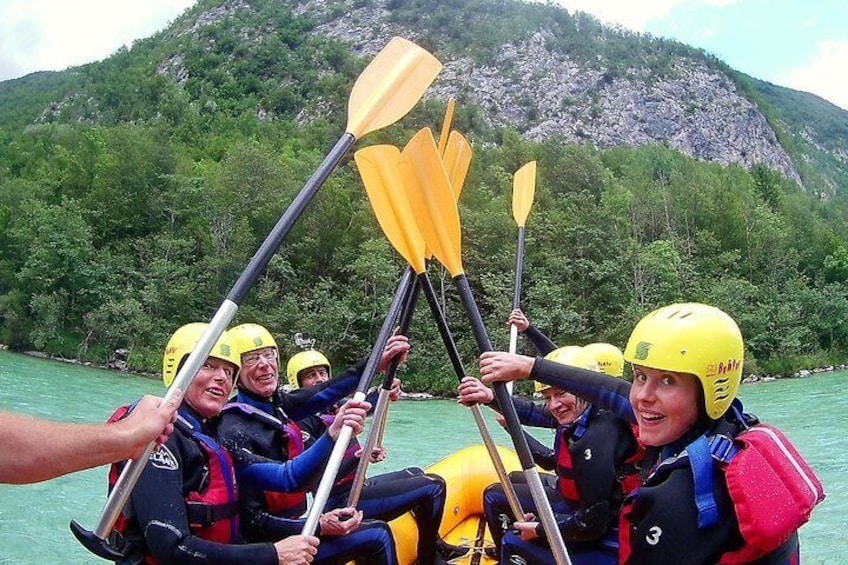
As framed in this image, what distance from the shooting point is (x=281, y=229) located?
2801mm

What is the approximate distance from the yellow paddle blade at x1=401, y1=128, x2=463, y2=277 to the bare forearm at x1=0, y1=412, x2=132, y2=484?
6.78ft

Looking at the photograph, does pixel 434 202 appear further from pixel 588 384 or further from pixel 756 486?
pixel 756 486

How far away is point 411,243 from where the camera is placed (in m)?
3.50

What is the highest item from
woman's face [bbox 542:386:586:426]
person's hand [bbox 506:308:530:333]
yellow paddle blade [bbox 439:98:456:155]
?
yellow paddle blade [bbox 439:98:456:155]

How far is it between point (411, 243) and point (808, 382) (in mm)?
24225

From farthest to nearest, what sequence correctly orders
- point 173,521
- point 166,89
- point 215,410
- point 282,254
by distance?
point 166,89
point 282,254
point 215,410
point 173,521

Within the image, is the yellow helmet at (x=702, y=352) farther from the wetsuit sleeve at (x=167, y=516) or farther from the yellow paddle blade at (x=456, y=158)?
the yellow paddle blade at (x=456, y=158)

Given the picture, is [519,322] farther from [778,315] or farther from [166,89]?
[166,89]

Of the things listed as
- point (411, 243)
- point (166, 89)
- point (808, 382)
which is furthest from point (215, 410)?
point (166, 89)

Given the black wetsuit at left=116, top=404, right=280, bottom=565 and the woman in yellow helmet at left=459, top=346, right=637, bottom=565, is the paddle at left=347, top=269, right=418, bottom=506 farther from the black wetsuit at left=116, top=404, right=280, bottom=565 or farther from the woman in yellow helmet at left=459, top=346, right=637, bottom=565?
the black wetsuit at left=116, top=404, right=280, bottom=565

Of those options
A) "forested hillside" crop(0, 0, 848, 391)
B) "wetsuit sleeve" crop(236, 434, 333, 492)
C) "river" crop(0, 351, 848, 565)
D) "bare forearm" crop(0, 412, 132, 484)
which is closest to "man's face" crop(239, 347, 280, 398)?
"wetsuit sleeve" crop(236, 434, 333, 492)

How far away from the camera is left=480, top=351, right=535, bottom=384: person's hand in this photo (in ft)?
9.19

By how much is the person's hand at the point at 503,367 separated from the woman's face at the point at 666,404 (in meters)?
0.82

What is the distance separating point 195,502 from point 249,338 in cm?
128
